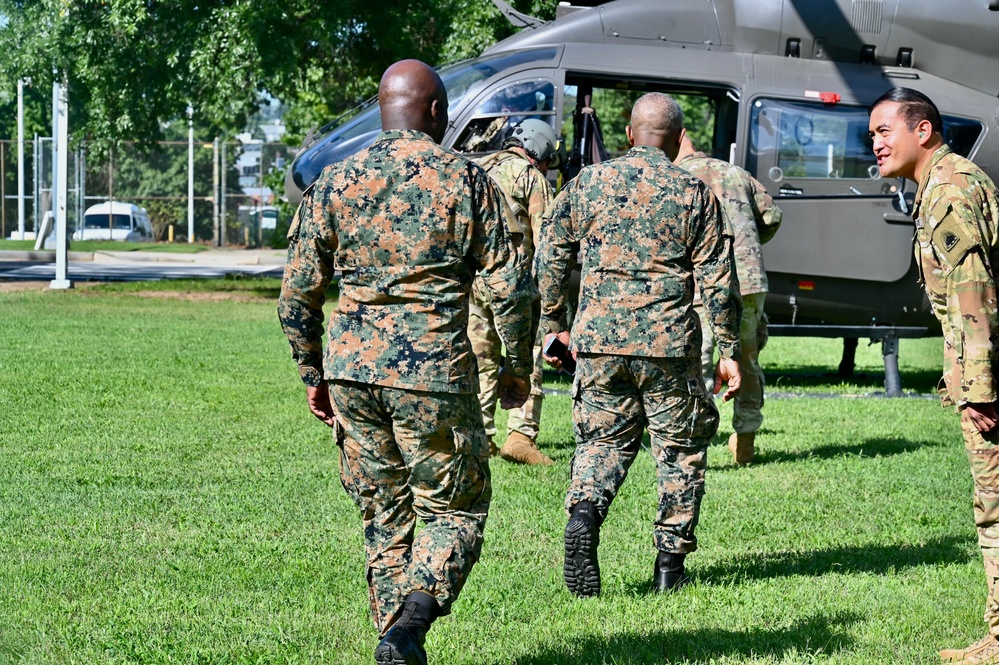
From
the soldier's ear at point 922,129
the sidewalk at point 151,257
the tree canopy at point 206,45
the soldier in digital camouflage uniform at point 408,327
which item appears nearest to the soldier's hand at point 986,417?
the soldier's ear at point 922,129

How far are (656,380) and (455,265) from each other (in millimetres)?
1524

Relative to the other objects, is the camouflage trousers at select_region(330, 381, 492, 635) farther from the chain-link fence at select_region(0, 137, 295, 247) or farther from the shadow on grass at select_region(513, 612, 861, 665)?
the chain-link fence at select_region(0, 137, 295, 247)

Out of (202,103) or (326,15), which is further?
(202,103)

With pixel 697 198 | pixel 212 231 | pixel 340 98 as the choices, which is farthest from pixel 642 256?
pixel 212 231

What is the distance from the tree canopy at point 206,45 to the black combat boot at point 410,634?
14.1 metres

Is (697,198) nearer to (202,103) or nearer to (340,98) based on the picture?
(202,103)

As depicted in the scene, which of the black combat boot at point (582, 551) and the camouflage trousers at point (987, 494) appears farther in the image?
the black combat boot at point (582, 551)

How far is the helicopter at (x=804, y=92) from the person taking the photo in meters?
10.9

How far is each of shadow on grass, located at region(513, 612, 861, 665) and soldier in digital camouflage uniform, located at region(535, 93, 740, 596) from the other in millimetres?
500

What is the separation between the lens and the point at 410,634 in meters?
3.69

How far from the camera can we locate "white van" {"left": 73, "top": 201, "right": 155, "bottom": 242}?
36875 millimetres

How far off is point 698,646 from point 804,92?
7.43 metres

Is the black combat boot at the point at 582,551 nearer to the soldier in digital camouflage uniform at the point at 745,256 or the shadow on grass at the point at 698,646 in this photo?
the shadow on grass at the point at 698,646

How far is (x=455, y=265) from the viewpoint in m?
3.88
